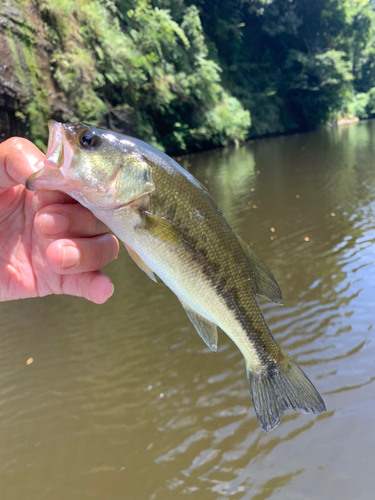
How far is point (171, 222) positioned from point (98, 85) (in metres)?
16.4

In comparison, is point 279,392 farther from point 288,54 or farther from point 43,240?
point 288,54

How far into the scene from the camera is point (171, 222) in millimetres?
1633

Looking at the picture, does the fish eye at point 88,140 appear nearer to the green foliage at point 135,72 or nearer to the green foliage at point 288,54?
the green foliage at point 135,72

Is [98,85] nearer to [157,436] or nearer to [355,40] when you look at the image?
[157,436]

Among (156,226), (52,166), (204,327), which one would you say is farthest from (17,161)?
(204,327)

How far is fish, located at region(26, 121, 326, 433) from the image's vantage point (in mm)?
1584

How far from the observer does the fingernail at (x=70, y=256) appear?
5.49ft

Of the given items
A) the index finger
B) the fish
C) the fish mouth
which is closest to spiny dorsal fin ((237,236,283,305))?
the fish

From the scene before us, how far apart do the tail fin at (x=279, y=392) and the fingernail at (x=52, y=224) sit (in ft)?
4.00

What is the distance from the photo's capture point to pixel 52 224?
1.69m

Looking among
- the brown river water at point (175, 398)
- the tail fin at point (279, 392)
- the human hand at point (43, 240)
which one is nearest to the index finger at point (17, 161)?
the human hand at point (43, 240)

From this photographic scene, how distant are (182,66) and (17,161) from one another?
23336 millimetres

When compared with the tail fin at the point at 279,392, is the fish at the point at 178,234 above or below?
above

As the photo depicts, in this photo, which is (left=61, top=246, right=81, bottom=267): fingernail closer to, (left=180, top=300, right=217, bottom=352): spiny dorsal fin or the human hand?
the human hand
